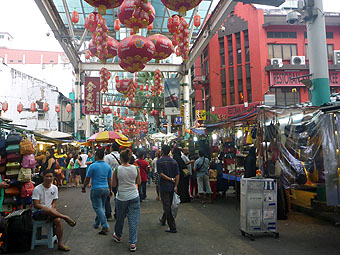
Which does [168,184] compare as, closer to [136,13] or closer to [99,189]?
[99,189]

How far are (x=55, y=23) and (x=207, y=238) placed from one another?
1211cm

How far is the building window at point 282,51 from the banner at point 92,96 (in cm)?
2131

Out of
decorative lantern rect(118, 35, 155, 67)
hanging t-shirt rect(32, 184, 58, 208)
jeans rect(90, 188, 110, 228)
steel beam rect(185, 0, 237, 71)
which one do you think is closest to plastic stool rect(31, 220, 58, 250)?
hanging t-shirt rect(32, 184, 58, 208)

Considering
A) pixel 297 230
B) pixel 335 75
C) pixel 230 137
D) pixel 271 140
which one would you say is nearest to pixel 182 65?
pixel 230 137

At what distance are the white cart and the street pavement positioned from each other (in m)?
0.20

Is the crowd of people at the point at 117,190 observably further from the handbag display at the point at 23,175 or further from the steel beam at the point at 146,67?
the steel beam at the point at 146,67

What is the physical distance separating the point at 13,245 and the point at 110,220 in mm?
2775

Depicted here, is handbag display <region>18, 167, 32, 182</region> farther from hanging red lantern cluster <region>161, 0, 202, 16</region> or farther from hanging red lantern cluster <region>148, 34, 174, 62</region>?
hanging red lantern cluster <region>148, 34, 174, 62</region>

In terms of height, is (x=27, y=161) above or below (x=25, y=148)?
below

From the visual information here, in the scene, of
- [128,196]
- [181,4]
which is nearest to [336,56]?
[181,4]

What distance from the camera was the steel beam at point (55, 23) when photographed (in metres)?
11.6

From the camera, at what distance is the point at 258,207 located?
5.84 metres

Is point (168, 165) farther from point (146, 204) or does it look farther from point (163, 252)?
point (146, 204)

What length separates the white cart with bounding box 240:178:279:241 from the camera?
5.79m
